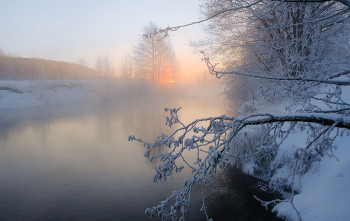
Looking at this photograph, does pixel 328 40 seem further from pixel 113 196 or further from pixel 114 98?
pixel 114 98

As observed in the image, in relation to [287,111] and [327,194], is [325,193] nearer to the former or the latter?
[327,194]

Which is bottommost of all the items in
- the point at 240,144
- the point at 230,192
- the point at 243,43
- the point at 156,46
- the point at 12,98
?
the point at 230,192

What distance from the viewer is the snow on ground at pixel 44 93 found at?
2505cm

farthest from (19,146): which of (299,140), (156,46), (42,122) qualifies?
(156,46)

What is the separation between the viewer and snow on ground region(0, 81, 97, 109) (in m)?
25.0

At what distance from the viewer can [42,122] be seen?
1589 centimetres

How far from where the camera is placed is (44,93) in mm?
28469

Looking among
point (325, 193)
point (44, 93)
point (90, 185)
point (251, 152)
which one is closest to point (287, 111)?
point (251, 152)

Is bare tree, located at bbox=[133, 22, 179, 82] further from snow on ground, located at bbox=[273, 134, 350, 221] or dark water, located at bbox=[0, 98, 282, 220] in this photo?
snow on ground, located at bbox=[273, 134, 350, 221]

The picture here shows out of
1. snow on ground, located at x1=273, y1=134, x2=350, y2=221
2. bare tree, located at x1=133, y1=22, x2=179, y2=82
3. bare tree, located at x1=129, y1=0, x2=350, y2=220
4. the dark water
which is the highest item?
bare tree, located at x1=133, y1=22, x2=179, y2=82

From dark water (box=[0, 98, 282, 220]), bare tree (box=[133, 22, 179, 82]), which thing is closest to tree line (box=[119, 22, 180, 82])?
bare tree (box=[133, 22, 179, 82])

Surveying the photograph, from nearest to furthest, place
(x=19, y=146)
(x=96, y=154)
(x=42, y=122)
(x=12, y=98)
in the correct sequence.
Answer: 1. (x=96, y=154)
2. (x=19, y=146)
3. (x=42, y=122)
4. (x=12, y=98)

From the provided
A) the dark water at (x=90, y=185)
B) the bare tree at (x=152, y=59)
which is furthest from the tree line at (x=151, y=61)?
the dark water at (x=90, y=185)

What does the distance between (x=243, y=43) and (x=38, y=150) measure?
9.11 meters
